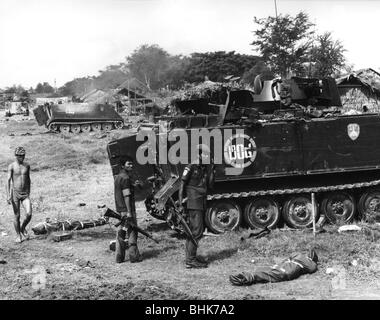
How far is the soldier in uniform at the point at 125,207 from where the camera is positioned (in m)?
9.04

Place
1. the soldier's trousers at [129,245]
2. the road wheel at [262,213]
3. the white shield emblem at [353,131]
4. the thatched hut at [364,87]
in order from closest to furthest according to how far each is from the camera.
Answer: the soldier's trousers at [129,245]
the road wheel at [262,213]
the white shield emblem at [353,131]
the thatched hut at [364,87]

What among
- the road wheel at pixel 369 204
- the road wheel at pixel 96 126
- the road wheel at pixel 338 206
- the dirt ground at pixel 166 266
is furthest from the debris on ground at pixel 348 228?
the road wheel at pixel 96 126

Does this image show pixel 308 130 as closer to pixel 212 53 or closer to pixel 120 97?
pixel 120 97

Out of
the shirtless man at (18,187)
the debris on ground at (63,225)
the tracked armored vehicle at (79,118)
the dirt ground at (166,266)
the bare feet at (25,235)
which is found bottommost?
the dirt ground at (166,266)

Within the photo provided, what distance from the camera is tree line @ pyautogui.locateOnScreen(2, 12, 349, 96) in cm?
3262

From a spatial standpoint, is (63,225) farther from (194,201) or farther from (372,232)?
(372,232)

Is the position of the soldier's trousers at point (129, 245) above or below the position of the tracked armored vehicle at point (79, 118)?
below

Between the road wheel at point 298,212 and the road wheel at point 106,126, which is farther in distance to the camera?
the road wheel at point 106,126

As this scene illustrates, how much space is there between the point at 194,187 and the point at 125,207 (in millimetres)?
1170

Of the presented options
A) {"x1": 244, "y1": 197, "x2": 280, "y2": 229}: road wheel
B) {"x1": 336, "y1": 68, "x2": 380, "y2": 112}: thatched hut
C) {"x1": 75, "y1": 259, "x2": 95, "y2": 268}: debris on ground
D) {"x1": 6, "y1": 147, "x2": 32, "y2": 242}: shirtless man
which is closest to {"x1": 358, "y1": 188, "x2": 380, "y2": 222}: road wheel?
{"x1": 244, "y1": 197, "x2": 280, "y2": 229}: road wheel

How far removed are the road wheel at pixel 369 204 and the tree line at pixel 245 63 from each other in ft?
13.6

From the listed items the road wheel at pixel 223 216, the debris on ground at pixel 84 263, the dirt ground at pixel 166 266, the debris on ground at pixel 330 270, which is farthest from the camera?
the road wheel at pixel 223 216

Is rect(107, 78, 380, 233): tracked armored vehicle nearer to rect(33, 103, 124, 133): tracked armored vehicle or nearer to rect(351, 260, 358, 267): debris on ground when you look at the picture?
rect(351, 260, 358, 267): debris on ground

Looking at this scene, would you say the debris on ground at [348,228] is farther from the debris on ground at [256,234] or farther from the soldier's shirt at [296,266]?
the soldier's shirt at [296,266]
